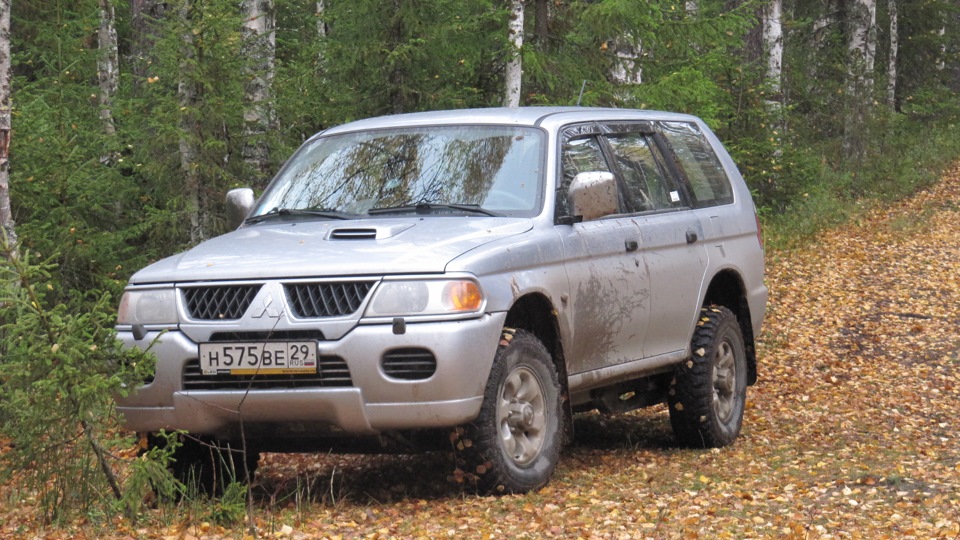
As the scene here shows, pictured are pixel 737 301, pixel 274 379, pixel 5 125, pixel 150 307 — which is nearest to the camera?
pixel 274 379

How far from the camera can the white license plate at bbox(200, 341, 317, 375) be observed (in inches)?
220

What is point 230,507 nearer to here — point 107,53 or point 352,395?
point 352,395

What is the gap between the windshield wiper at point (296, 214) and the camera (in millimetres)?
6680

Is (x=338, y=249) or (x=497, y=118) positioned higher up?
(x=497, y=118)

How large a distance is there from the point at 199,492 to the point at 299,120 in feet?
24.8

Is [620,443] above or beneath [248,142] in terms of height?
beneath

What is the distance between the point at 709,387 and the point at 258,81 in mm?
5827

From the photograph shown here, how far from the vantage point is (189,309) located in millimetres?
5867

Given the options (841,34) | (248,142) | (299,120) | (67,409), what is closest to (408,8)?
(299,120)

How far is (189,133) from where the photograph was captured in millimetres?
10312

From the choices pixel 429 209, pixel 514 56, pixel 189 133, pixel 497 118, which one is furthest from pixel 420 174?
pixel 514 56

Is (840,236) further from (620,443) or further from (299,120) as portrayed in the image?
(620,443)

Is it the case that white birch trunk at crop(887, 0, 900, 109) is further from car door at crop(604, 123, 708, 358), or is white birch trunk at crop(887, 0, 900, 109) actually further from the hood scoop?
the hood scoop

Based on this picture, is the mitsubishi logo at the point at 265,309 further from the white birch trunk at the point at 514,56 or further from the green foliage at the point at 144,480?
the white birch trunk at the point at 514,56
